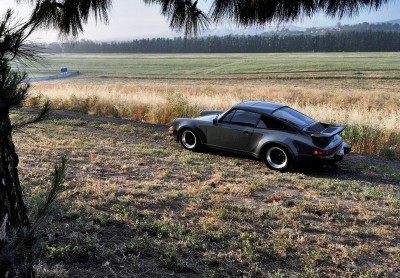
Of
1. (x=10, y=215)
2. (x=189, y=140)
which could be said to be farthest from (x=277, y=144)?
(x=10, y=215)

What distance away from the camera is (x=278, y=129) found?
26.2 ft

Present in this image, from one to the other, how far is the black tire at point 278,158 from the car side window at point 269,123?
41 cm

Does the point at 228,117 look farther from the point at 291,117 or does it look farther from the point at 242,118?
the point at 291,117

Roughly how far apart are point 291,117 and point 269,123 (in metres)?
0.49

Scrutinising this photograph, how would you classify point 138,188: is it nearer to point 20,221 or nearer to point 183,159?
point 183,159

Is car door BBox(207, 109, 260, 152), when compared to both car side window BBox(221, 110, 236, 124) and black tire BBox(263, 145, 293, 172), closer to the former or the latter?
car side window BBox(221, 110, 236, 124)

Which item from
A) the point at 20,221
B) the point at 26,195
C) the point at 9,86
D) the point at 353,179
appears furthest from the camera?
the point at 353,179

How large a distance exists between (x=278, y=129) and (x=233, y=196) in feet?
8.47

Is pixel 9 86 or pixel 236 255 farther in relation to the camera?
pixel 236 255

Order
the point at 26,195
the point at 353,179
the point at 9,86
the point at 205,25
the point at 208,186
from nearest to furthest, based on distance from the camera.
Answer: the point at 9,86
the point at 205,25
the point at 26,195
the point at 208,186
the point at 353,179

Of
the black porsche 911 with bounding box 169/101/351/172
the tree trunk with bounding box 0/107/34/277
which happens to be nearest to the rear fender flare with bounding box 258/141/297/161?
the black porsche 911 with bounding box 169/101/351/172

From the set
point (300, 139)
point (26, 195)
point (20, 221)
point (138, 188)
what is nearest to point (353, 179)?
point (300, 139)

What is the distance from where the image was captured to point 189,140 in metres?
9.48

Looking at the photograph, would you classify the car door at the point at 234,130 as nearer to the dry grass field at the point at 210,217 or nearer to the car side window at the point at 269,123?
the car side window at the point at 269,123
